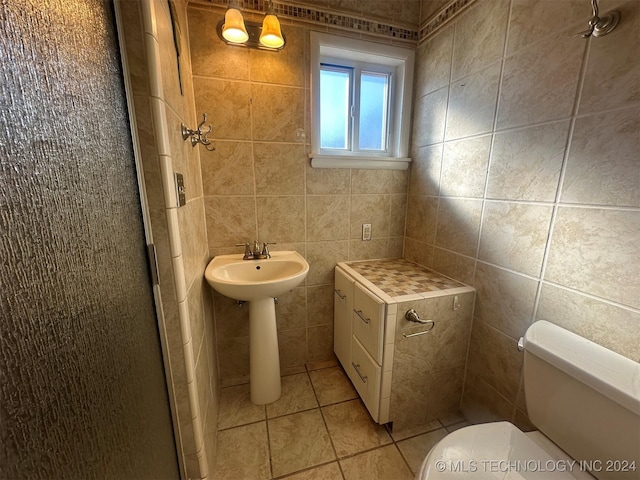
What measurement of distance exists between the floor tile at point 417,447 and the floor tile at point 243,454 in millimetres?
649

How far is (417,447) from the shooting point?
1.26 m

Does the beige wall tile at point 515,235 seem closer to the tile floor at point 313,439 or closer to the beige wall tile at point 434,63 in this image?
the beige wall tile at point 434,63

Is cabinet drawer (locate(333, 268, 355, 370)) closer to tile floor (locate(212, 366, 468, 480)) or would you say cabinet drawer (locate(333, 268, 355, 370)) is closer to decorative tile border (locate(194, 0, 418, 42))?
tile floor (locate(212, 366, 468, 480))

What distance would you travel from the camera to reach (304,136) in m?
1.53

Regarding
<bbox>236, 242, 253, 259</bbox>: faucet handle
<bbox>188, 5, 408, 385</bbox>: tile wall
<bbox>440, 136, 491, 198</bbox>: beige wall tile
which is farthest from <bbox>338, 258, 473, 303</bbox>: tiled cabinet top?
<bbox>236, 242, 253, 259</bbox>: faucet handle

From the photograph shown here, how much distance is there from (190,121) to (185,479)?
1.54 metres

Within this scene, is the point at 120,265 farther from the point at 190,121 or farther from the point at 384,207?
the point at 384,207

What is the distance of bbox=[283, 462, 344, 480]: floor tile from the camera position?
44.3 inches

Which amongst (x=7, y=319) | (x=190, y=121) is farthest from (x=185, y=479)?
(x=190, y=121)

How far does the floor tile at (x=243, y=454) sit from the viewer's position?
114 centimetres

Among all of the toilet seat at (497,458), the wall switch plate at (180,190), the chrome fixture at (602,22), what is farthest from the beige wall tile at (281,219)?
the chrome fixture at (602,22)

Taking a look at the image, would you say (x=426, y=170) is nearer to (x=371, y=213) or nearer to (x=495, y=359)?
(x=371, y=213)

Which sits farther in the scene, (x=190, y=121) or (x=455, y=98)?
(x=455, y=98)

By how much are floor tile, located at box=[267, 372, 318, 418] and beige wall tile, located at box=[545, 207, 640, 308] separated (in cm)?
137
